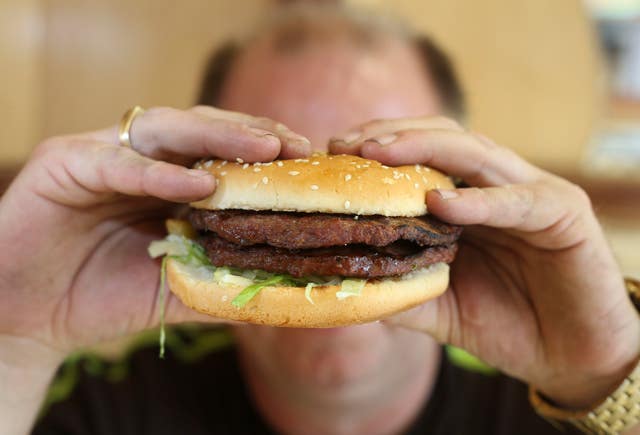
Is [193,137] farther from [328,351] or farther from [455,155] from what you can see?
[328,351]

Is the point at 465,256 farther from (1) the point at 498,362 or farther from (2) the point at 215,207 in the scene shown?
(2) the point at 215,207

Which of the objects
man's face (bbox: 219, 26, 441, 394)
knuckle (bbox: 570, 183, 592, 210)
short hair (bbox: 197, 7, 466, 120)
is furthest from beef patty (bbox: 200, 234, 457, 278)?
short hair (bbox: 197, 7, 466, 120)

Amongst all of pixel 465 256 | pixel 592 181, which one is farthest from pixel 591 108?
pixel 465 256

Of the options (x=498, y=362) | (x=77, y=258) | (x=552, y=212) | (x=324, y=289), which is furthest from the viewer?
(x=498, y=362)

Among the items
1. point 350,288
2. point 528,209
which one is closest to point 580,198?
point 528,209

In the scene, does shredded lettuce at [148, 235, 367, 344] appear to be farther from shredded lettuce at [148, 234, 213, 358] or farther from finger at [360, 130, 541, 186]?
finger at [360, 130, 541, 186]

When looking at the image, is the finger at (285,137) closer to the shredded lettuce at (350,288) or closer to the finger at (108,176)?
the finger at (108,176)

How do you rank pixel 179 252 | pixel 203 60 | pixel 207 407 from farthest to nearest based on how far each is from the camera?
pixel 203 60
pixel 207 407
pixel 179 252
